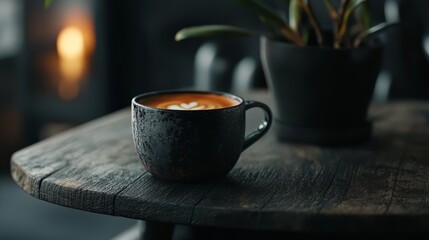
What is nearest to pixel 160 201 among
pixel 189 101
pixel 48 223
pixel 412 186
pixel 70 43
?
pixel 189 101

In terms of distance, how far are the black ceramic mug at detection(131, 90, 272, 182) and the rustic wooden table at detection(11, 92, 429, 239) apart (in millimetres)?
18

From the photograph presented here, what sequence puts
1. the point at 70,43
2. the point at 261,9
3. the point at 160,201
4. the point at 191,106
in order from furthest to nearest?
the point at 70,43 → the point at 261,9 → the point at 191,106 → the point at 160,201

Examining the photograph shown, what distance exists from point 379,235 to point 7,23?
175cm

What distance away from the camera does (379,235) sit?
0.95 m

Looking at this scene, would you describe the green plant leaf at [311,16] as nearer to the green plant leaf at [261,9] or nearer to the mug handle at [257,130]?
the green plant leaf at [261,9]

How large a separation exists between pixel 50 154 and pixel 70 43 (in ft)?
4.90

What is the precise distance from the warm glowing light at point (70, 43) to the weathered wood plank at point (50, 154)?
130 centimetres

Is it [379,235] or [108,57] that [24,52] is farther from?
[379,235]

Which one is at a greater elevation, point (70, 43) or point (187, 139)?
point (187, 139)

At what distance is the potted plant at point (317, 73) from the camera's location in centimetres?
92

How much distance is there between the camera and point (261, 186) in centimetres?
77

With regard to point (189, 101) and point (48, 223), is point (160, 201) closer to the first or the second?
point (189, 101)

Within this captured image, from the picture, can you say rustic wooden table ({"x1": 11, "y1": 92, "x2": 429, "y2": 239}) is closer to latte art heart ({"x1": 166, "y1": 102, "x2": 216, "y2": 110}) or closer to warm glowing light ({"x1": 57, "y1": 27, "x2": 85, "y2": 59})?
latte art heart ({"x1": 166, "y1": 102, "x2": 216, "y2": 110})

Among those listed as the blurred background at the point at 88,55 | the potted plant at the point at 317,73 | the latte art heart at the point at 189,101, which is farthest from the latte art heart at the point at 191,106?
the blurred background at the point at 88,55
